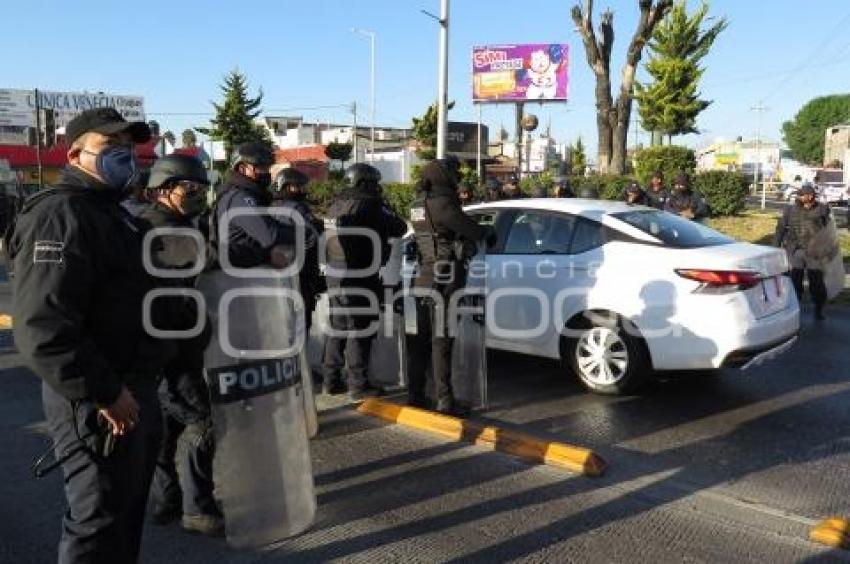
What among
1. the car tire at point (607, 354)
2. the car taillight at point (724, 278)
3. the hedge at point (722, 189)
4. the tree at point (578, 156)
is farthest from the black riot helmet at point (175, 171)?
the tree at point (578, 156)

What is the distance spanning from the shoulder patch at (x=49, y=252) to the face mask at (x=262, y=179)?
2.31m

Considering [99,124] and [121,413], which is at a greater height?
[99,124]

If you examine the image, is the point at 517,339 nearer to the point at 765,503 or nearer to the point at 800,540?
the point at 765,503

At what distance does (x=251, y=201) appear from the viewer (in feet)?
14.7

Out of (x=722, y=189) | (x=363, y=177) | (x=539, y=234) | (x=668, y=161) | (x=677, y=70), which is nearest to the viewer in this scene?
(x=363, y=177)

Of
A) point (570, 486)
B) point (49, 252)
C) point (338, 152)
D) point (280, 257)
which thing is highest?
point (338, 152)

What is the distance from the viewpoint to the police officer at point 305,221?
18.4 feet

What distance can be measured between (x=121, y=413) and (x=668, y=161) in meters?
20.7

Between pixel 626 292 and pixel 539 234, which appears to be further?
pixel 539 234

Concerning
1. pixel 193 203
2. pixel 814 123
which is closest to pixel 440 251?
pixel 193 203

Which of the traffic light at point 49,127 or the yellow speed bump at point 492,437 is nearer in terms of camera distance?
the yellow speed bump at point 492,437

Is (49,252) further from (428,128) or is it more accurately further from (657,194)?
(428,128)

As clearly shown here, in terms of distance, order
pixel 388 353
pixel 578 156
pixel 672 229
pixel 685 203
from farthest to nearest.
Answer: pixel 578 156, pixel 685 203, pixel 388 353, pixel 672 229

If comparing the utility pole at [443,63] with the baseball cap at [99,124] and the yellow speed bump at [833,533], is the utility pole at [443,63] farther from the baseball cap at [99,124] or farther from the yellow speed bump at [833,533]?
the baseball cap at [99,124]
